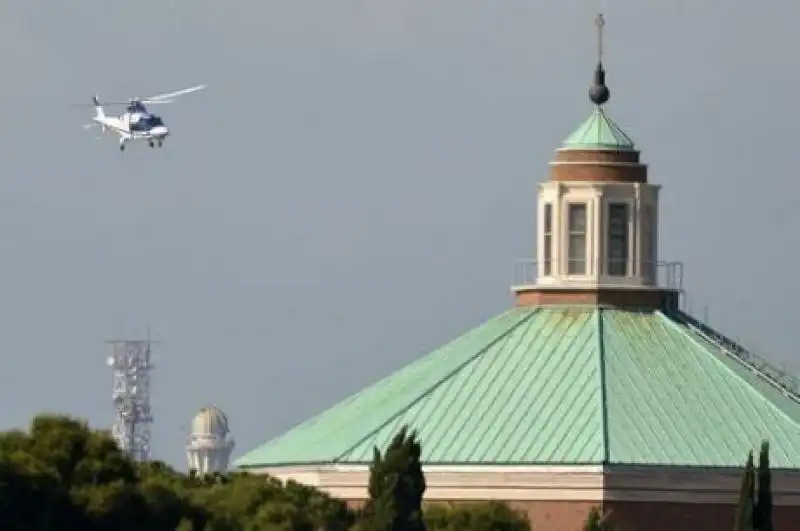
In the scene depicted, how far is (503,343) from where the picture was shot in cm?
13875

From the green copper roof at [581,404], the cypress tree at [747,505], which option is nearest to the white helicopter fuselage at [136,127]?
the green copper roof at [581,404]

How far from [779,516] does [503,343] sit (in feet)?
28.7

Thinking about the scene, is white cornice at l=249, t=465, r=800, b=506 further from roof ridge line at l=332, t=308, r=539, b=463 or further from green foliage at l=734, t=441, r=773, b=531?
green foliage at l=734, t=441, r=773, b=531

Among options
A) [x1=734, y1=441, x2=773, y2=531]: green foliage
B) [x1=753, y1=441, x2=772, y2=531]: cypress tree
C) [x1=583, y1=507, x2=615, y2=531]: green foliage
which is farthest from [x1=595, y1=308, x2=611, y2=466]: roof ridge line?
[x1=734, y1=441, x2=773, y2=531]: green foliage

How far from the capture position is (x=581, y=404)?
136m

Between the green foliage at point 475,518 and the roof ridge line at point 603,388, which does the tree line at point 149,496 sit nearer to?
the green foliage at point 475,518

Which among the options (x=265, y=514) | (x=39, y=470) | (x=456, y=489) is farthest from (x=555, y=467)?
(x=39, y=470)

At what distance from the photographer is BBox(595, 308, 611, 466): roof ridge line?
133250mm

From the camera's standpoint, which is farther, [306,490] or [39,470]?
[306,490]

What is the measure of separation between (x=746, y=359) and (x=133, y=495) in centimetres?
3122

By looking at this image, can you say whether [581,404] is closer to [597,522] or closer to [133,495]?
[597,522]

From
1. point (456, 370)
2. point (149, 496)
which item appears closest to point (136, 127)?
point (456, 370)

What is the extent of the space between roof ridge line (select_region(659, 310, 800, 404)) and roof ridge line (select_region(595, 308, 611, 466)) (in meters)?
2.47

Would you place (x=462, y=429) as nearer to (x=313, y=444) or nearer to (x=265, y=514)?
(x=313, y=444)
